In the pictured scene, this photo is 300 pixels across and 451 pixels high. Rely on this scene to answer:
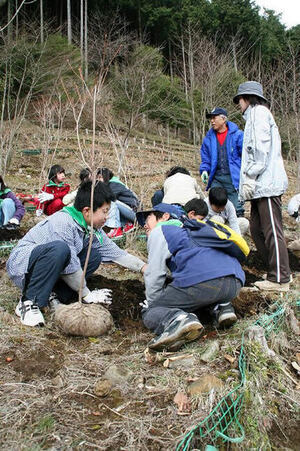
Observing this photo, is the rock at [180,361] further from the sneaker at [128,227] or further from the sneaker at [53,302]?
the sneaker at [128,227]

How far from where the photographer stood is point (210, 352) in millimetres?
2021

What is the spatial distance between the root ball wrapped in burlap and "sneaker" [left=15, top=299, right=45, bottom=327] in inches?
5.3

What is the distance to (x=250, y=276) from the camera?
3615mm

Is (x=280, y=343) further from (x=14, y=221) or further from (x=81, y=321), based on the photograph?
(x=14, y=221)

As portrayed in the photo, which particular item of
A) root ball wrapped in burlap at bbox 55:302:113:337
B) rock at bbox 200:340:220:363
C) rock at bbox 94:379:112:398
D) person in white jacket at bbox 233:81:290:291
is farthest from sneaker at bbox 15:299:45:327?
person in white jacket at bbox 233:81:290:291

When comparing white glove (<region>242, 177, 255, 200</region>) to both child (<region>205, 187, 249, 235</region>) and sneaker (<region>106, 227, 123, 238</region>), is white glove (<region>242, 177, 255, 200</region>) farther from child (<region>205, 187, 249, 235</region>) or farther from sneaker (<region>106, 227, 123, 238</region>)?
sneaker (<region>106, 227, 123, 238</region>)

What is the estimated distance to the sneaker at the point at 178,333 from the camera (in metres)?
2.05

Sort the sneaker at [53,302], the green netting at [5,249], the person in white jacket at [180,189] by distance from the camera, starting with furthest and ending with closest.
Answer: the person in white jacket at [180,189], the green netting at [5,249], the sneaker at [53,302]

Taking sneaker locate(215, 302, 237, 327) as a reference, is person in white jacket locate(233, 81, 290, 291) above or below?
above

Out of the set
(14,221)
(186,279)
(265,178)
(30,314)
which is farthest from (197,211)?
(14,221)

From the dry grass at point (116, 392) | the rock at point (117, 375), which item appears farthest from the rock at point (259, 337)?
the rock at point (117, 375)

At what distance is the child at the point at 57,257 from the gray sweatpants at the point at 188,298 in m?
0.54

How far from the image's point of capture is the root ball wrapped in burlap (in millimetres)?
2289

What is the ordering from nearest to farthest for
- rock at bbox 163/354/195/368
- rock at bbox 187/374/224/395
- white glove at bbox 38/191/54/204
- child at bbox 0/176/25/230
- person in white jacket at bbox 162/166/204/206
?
rock at bbox 187/374/224/395 → rock at bbox 163/354/195/368 → person in white jacket at bbox 162/166/204/206 → child at bbox 0/176/25/230 → white glove at bbox 38/191/54/204
